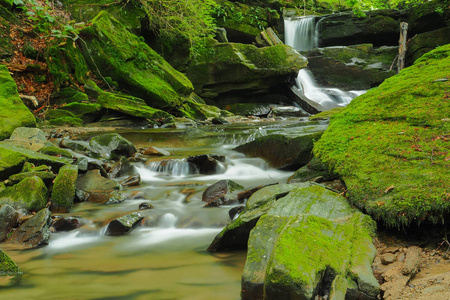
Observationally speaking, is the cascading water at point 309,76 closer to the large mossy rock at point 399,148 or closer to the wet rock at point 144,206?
the large mossy rock at point 399,148

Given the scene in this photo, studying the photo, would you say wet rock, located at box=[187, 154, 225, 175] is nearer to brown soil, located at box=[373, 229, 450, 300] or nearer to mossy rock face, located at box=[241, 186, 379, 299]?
mossy rock face, located at box=[241, 186, 379, 299]

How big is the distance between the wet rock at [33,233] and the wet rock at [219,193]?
207cm

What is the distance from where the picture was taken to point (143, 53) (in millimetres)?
13875

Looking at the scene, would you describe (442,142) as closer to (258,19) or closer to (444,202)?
(444,202)

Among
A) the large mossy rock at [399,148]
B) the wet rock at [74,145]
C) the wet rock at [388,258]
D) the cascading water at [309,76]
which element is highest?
the cascading water at [309,76]

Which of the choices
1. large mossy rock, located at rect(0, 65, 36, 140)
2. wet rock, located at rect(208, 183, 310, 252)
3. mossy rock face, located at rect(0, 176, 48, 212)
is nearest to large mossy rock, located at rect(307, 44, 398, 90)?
large mossy rock, located at rect(0, 65, 36, 140)

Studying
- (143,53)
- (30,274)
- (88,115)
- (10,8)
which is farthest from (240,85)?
(30,274)

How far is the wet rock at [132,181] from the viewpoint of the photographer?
606cm

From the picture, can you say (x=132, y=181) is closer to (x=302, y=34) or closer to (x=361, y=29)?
(x=302, y=34)

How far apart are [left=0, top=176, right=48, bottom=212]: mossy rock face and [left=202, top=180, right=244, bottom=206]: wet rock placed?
221 cm

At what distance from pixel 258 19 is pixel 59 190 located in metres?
19.1

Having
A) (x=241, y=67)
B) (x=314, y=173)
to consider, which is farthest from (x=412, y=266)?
(x=241, y=67)

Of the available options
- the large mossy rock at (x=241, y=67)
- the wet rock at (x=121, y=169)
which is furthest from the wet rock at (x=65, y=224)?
the large mossy rock at (x=241, y=67)

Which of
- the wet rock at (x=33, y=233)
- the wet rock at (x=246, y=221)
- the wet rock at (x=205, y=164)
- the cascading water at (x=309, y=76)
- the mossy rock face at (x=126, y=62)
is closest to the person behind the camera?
the wet rock at (x=246, y=221)
